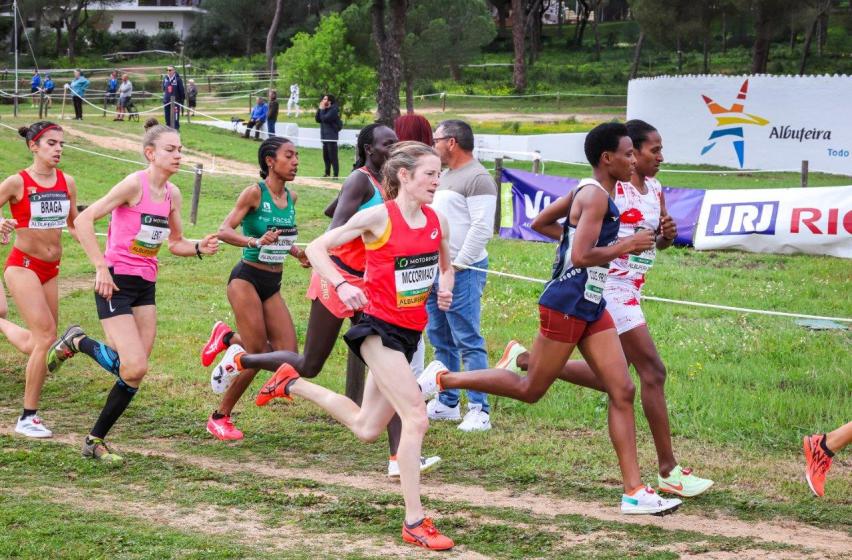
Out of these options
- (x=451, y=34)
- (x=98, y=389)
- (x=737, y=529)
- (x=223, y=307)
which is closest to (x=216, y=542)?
(x=737, y=529)

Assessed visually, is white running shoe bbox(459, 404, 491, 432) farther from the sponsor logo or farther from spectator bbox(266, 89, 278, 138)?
spectator bbox(266, 89, 278, 138)

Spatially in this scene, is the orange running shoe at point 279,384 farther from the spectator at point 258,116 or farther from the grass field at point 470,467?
the spectator at point 258,116

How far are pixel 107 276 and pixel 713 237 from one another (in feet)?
38.7

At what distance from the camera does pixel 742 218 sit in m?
16.6

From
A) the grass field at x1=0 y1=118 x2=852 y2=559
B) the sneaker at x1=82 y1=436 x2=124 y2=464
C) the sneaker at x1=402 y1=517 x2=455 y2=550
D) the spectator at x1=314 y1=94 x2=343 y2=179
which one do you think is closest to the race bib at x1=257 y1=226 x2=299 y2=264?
the grass field at x1=0 y1=118 x2=852 y2=559

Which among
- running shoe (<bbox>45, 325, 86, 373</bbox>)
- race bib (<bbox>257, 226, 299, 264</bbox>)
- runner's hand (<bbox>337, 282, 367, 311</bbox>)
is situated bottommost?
running shoe (<bbox>45, 325, 86, 373</bbox>)

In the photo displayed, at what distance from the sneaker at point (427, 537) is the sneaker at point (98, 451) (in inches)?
98.7

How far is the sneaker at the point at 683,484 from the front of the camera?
6457 millimetres

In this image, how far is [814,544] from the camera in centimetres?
562

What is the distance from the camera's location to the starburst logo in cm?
3316

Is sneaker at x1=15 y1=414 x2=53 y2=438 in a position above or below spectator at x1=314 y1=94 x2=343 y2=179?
below

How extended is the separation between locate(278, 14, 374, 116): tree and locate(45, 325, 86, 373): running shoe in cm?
3241

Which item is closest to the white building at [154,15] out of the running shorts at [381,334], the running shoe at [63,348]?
the running shoe at [63,348]

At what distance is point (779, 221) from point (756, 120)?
697 inches
